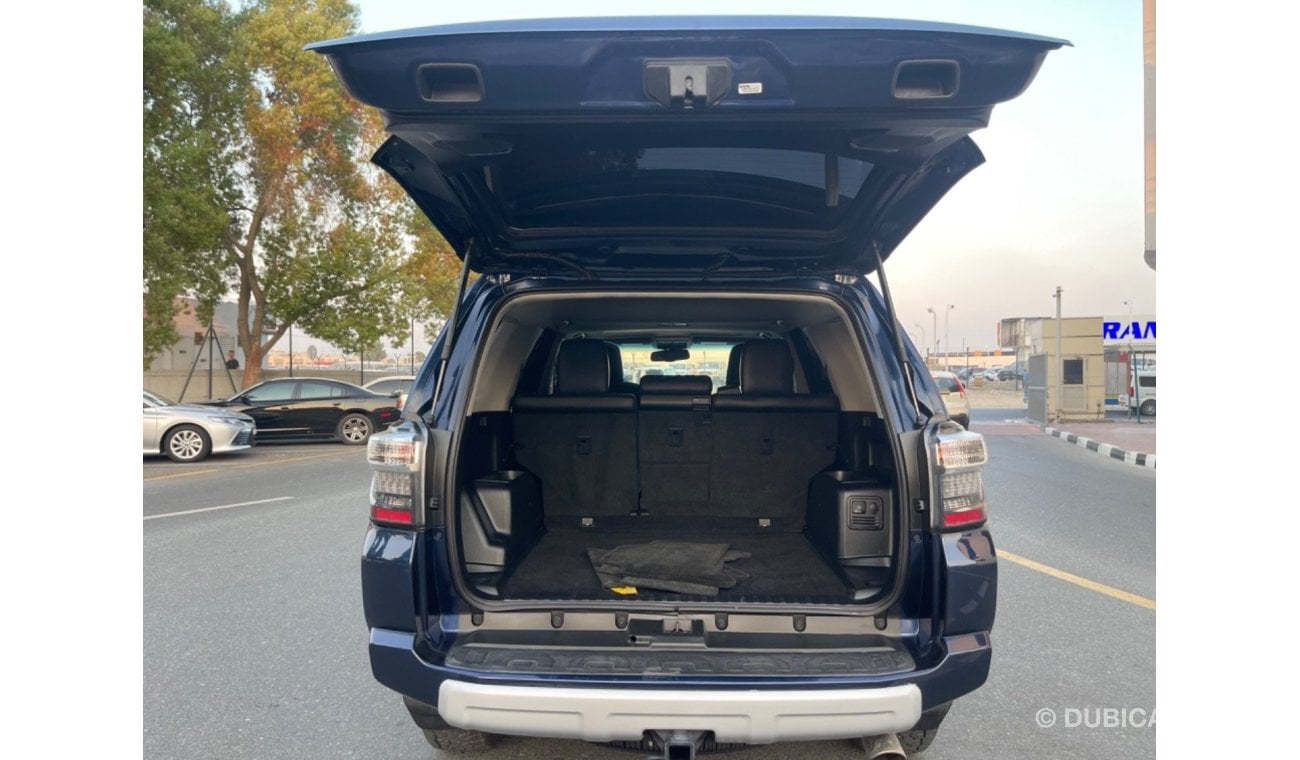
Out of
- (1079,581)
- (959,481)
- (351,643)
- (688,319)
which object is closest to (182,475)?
(351,643)

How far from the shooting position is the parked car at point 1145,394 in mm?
23406

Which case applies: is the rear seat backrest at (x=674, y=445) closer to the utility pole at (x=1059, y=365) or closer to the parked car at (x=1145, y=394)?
the utility pole at (x=1059, y=365)

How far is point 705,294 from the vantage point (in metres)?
3.10

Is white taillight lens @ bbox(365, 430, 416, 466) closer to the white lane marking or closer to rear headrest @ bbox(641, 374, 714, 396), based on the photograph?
rear headrest @ bbox(641, 374, 714, 396)

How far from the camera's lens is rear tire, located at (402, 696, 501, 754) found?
282 cm

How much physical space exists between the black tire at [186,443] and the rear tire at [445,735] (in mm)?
11157

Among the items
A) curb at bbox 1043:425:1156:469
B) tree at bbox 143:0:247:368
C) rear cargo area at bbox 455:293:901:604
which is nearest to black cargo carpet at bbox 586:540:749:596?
rear cargo area at bbox 455:293:901:604

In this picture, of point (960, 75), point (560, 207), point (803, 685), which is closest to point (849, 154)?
point (960, 75)

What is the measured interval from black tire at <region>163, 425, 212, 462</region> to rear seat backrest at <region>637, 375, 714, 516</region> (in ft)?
34.8

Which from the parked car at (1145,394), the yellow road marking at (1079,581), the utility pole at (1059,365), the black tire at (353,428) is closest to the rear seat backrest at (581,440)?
the yellow road marking at (1079,581)

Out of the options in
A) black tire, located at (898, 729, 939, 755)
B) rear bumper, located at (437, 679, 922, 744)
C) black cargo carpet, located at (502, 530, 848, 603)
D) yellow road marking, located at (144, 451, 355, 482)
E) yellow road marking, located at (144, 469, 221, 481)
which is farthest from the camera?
yellow road marking, located at (144, 451, 355, 482)

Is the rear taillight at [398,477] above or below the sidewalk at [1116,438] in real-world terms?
above

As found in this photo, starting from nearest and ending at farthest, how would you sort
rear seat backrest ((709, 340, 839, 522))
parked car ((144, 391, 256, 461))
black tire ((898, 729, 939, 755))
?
black tire ((898, 729, 939, 755)) < rear seat backrest ((709, 340, 839, 522)) < parked car ((144, 391, 256, 461))

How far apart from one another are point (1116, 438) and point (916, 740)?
629 inches
